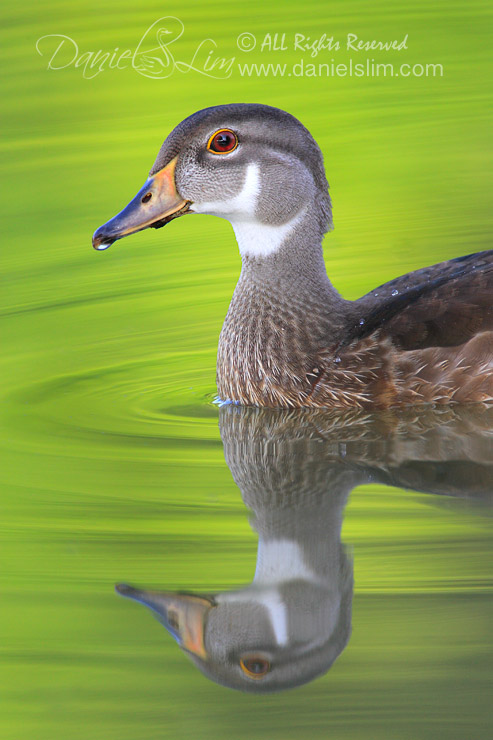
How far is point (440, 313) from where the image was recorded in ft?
24.2

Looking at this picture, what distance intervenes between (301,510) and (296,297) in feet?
6.32

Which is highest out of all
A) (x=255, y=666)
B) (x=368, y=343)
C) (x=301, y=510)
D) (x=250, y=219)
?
(x=250, y=219)

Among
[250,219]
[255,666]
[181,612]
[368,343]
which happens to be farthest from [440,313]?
[255,666]

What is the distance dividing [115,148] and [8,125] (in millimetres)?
1452

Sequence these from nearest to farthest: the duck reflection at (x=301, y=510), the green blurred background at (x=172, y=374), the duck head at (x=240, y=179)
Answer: the green blurred background at (x=172, y=374)
the duck reflection at (x=301, y=510)
the duck head at (x=240, y=179)

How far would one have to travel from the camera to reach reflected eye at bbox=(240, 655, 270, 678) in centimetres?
483

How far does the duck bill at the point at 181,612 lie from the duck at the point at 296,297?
2.40m

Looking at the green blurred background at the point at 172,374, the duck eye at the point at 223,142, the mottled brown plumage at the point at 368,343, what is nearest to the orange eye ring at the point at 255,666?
the green blurred background at the point at 172,374

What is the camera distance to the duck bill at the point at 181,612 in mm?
5035

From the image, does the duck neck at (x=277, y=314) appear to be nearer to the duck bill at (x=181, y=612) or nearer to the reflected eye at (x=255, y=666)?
the duck bill at (x=181, y=612)

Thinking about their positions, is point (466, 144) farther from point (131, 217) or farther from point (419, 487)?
point (419, 487)

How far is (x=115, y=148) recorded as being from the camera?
12.9 metres

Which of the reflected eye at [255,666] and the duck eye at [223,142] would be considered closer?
the reflected eye at [255,666]

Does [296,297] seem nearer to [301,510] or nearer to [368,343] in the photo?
[368,343]
